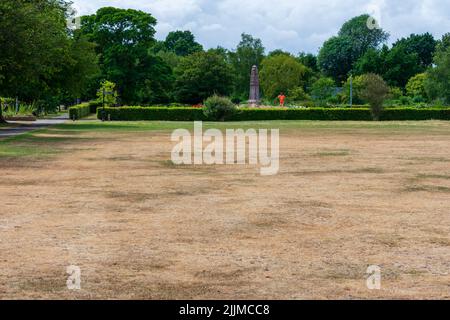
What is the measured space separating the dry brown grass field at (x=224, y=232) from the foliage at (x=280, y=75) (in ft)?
260

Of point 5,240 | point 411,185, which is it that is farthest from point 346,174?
point 5,240

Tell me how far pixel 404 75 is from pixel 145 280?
359 feet

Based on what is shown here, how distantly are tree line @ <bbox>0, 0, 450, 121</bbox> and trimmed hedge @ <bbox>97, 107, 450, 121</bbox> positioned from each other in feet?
9.39

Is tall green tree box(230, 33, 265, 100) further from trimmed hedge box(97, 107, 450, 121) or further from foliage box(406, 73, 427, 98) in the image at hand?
trimmed hedge box(97, 107, 450, 121)

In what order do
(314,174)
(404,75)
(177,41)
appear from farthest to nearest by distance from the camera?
(177,41) → (404,75) → (314,174)

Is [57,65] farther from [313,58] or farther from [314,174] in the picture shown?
[313,58]

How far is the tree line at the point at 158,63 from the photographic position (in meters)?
39.2

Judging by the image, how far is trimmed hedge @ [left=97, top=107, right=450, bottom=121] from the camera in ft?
220

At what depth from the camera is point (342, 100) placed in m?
91.2

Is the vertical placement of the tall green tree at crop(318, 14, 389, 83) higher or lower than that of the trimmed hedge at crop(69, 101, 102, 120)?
higher

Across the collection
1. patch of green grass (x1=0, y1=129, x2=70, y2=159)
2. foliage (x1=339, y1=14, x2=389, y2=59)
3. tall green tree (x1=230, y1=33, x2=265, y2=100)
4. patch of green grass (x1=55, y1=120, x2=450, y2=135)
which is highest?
foliage (x1=339, y1=14, x2=389, y2=59)

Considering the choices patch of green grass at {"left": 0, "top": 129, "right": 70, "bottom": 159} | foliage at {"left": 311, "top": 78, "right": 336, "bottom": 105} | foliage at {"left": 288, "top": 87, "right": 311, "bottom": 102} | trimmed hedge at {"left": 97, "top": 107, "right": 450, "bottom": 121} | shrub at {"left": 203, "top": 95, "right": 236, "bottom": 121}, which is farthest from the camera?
foliage at {"left": 288, "top": 87, "right": 311, "bottom": 102}

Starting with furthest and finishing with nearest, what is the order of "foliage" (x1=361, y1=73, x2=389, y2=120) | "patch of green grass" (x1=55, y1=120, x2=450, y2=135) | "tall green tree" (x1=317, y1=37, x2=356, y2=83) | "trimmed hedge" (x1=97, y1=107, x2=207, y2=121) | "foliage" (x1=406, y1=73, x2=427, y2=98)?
"tall green tree" (x1=317, y1=37, x2=356, y2=83)
"foliage" (x1=406, y1=73, x2=427, y2=98)
"trimmed hedge" (x1=97, y1=107, x2=207, y2=121)
"foliage" (x1=361, y1=73, x2=389, y2=120)
"patch of green grass" (x1=55, y1=120, x2=450, y2=135)

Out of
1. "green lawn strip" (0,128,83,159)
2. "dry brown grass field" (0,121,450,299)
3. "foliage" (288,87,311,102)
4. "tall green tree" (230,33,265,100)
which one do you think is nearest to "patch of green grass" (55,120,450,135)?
"green lawn strip" (0,128,83,159)
